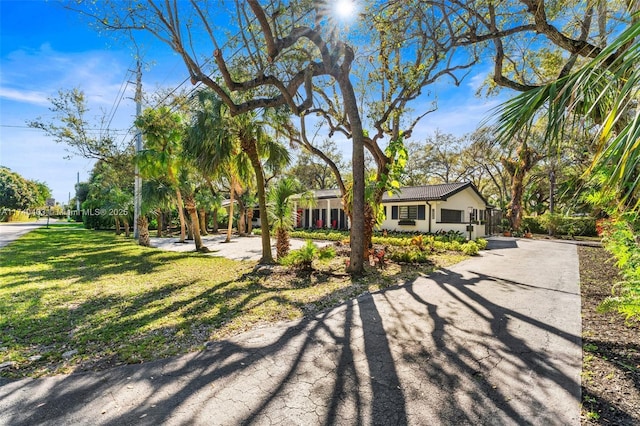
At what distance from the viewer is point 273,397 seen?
268 cm

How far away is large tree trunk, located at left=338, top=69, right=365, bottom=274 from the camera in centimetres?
798

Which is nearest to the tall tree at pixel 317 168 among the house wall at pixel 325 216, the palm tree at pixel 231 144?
the house wall at pixel 325 216

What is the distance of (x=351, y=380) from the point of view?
2963 mm

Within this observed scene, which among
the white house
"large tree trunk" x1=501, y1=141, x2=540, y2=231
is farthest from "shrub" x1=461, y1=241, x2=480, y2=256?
"large tree trunk" x1=501, y1=141, x2=540, y2=231

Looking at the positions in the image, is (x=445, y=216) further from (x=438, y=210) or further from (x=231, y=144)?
(x=231, y=144)

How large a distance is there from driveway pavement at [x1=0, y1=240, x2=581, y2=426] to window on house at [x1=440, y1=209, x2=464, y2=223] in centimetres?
1502

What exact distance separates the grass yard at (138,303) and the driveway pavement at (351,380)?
52 cm

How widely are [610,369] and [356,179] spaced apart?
19.3ft

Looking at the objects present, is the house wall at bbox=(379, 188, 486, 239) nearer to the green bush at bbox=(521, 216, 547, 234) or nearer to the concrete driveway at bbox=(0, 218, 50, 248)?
the green bush at bbox=(521, 216, 547, 234)

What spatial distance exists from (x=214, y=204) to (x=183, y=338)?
2070cm

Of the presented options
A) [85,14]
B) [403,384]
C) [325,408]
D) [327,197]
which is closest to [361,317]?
[403,384]

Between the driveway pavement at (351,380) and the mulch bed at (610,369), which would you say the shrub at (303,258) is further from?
the mulch bed at (610,369)

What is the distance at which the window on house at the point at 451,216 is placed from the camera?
1934 cm

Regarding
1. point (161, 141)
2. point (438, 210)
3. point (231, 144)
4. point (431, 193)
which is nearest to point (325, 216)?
point (431, 193)
